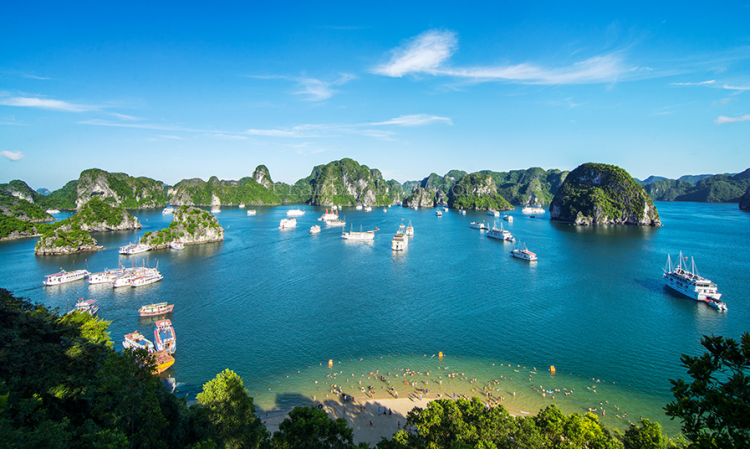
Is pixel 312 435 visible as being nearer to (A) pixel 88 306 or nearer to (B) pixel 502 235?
(A) pixel 88 306

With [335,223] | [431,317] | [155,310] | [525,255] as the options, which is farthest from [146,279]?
[335,223]

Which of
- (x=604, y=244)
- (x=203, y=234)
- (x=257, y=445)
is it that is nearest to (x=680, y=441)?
(x=257, y=445)

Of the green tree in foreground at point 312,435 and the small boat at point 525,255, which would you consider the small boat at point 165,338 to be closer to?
the green tree in foreground at point 312,435

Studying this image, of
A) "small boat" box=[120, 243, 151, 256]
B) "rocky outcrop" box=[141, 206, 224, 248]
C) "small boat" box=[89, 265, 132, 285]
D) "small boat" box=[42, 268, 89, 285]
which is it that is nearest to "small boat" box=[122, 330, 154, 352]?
"small boat" box=[89, 265, 132, 285]

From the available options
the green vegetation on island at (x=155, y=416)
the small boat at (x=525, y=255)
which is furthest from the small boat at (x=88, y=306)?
the small boat at (x=525, y=255)

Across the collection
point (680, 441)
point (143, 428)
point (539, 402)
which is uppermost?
point (143, 428)

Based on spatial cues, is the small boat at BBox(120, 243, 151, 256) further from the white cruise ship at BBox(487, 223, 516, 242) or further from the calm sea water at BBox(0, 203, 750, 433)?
the white cruise ship at BBox(487, 223, 516, 242)

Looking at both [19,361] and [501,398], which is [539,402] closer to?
[501,398]
